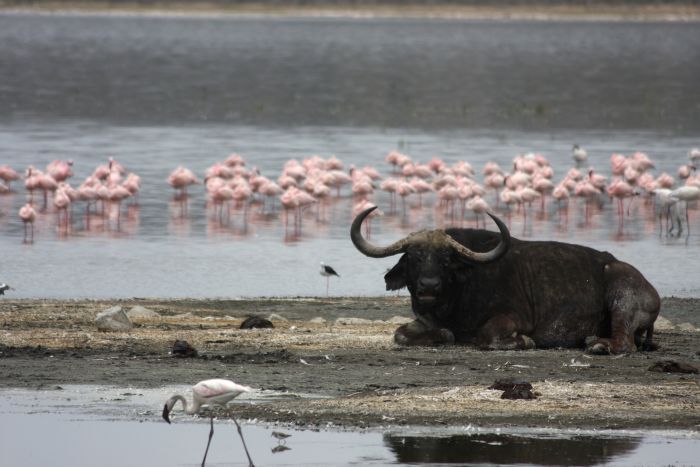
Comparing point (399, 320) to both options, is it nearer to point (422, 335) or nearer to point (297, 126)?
point (422, 335)

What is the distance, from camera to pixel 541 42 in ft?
311

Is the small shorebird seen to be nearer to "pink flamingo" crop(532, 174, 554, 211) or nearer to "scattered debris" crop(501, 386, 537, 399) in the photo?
"scattered debris" crop(501, 386, 537, 399)

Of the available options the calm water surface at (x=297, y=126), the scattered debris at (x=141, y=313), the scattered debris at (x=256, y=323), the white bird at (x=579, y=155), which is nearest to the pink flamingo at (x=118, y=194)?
the calm water surface at (x=297, y=126)

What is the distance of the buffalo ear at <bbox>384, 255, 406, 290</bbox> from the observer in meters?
13.5

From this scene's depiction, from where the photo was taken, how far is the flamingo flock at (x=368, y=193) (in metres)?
24.8

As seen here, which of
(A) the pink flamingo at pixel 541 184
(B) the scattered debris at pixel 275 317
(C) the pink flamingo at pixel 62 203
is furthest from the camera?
(A) the pink flamingo at pixel 541 184

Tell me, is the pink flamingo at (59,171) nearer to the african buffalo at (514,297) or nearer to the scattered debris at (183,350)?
the african buffalo at (514,297)

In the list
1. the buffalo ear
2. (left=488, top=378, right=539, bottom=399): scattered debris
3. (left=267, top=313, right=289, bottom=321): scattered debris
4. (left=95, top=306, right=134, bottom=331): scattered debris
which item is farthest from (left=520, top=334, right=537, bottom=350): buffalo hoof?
(left=95, top=306, right=134, bottom=331): scattered debris

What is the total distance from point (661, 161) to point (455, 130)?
28.1 feet

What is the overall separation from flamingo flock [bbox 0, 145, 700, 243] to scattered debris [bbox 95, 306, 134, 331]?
9.60 m

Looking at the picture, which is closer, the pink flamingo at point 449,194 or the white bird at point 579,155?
the pink flamingo at point 449,194

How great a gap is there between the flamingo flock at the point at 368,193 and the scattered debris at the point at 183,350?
10.8 meters

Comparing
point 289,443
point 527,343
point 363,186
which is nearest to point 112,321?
point 527,343

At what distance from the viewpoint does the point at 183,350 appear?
12.6 m
